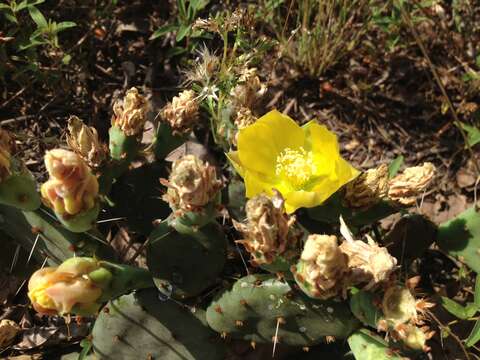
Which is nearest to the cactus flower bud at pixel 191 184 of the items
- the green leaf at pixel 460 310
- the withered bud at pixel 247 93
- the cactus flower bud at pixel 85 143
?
the cactus flower bud at pixel 85 143

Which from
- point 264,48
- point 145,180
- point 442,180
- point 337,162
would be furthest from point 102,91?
point 442,180

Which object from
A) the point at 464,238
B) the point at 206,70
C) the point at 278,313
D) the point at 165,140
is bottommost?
the point at 464,238

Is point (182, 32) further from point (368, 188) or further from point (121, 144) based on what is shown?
point (368, 188)

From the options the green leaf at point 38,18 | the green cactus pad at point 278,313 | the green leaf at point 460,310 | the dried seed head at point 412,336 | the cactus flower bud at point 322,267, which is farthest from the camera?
the green leaf at point 38,18

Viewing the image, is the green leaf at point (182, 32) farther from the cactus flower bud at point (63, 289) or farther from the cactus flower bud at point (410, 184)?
the cactus flower bud at point (63, 289)

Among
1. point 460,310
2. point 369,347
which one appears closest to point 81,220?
point 369,347
